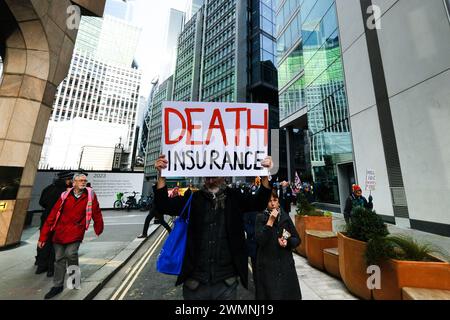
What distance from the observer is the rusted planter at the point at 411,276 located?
265cm

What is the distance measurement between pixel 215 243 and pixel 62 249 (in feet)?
10.5

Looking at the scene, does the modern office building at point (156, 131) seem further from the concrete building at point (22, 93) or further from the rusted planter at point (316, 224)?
the rusted planter at point (316, 224)

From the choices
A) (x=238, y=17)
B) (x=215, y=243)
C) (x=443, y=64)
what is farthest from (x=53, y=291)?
(x=238, y=17)

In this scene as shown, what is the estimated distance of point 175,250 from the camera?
7.23 ft

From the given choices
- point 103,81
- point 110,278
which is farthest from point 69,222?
point 103,81

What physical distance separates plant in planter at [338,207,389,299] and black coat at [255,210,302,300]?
1.35 meters

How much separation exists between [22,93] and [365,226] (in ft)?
32.4

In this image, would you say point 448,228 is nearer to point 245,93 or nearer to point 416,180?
point 416,180

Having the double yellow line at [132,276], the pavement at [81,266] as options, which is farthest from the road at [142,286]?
the pavement at [81,266]

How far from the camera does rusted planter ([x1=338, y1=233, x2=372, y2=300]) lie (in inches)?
135

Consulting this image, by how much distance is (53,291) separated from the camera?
3596 millimetres

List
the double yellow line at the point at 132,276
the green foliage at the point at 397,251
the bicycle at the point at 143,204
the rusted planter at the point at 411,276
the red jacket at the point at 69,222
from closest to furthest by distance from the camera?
the rusted planter at the point at 411,276 → the green foliage at the point at 397,251 → the red jacket at the point at 69,222 → the double yellow line at the point at 132,276 → the bicycle at the point at 143,204

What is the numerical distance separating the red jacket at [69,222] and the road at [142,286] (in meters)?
1.20

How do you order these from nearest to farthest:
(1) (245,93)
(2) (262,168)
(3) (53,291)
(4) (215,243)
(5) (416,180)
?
(4) (215,243), (2) (262,168), (3) (53,291), (5) (416,180), (1) (245,93)
